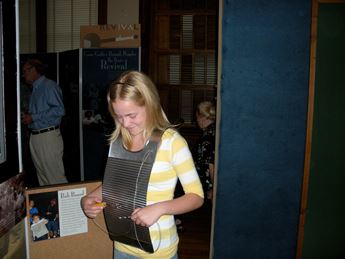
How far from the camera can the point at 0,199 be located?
3.91 ft

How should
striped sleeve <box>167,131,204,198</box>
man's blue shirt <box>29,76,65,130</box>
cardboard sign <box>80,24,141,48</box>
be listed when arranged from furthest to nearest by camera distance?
cardboard sign <box>80,24,141,48</box>, man's blue shirt <box>29,76,65,130</box>, striped sleeve <box>167,131,204,198</box>

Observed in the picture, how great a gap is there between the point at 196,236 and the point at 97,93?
7.37 feet

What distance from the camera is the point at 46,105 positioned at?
3795 mm

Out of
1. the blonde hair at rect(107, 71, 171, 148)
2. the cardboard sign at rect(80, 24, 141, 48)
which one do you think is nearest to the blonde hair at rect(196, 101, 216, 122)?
the cardboard sign at rect(80, 24, 141, 48)

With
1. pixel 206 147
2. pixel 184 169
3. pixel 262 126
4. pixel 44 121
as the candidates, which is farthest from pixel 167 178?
pixel 44 121

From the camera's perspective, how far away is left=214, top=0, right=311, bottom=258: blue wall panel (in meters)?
2.08

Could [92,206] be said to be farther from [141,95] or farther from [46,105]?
[46,105]

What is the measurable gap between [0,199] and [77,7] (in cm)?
447

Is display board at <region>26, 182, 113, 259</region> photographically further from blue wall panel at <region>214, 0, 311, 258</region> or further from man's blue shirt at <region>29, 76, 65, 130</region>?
man's blue shirt at <region>29, 76, 65, 130</region>

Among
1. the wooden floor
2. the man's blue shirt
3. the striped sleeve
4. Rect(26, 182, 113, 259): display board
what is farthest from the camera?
the man's blue shirt

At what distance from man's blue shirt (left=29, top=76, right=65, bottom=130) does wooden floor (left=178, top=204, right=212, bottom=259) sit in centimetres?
200

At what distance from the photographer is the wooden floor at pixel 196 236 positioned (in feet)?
10.1

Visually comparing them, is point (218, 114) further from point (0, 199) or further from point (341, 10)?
point (0, 199)

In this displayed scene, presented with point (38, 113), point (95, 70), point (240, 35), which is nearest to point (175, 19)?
point (95, 70)
